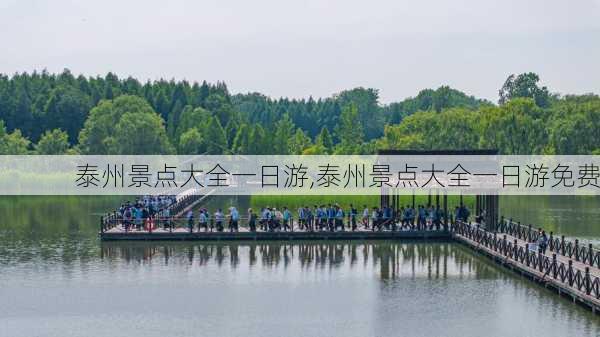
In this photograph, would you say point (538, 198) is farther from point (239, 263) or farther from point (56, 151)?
point (56, 151)

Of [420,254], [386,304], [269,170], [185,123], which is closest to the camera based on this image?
[386,304]

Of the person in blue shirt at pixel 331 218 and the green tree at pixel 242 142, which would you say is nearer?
the person in blue shirt at pixel 331 218

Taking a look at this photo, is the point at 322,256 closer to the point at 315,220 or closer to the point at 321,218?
the point at 321,218

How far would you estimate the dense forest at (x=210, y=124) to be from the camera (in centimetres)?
10194

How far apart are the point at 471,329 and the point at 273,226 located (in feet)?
73.8

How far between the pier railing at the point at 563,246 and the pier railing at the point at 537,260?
1.22ft

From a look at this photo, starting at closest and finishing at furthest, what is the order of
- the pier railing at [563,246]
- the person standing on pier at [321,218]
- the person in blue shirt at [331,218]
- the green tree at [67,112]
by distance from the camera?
the pier railing at [563,246], the person in blue shirt at [331,218], the person standing on pier at [321,218], the green tree at [67,112]

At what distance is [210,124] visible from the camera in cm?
12912

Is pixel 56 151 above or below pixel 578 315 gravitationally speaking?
above

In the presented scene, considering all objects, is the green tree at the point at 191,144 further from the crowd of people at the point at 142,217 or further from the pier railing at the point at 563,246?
the pier railing at the point at 563,246

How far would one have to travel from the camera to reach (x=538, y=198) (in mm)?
77750

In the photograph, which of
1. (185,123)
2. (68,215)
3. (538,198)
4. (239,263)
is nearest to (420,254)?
(239,263)

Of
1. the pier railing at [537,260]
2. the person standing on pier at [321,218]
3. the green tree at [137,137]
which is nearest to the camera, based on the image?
the pier railing at [537,260]

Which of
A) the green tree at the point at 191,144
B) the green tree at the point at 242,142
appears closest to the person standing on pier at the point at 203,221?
the green tree at the point at 242,142
